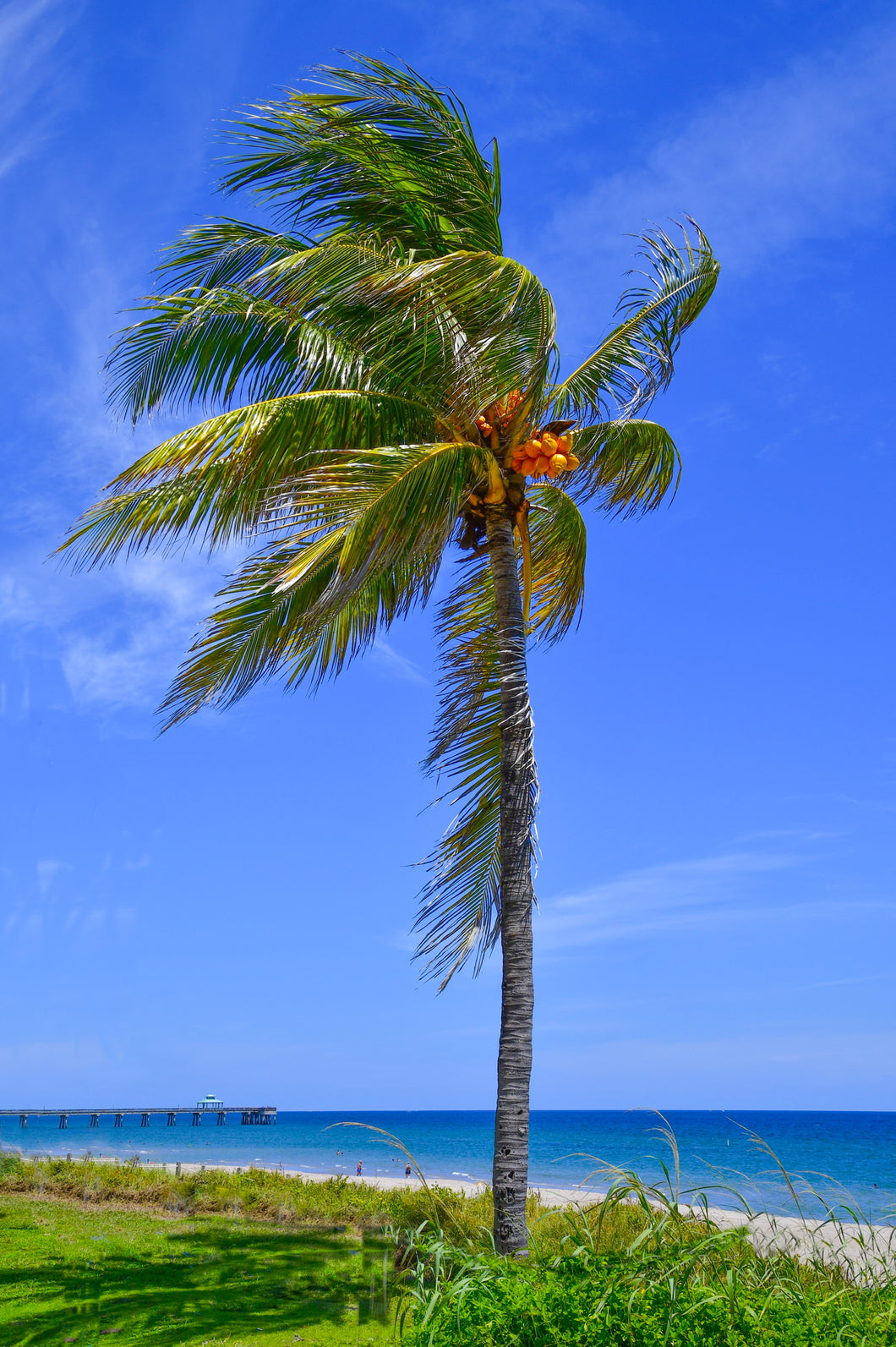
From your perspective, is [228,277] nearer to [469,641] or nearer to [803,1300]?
[469,641]

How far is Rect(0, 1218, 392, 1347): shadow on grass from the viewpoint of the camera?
6.19 metres

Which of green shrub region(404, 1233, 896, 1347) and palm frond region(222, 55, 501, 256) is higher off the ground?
palm frond region(222, 55, 501, 256)

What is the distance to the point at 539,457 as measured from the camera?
8078 millimetres

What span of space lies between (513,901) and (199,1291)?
12.3 feet

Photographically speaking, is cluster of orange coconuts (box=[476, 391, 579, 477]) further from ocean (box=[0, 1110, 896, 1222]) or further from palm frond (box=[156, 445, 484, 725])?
ocean (box=[0, 1110, 896, 1222])

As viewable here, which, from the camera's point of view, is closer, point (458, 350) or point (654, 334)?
point (458, 350)

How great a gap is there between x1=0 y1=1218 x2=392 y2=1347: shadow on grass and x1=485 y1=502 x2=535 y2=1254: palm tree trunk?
915 mm

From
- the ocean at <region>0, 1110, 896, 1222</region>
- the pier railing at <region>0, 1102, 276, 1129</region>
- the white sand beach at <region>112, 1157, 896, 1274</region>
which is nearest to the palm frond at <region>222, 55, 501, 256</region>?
the white sand beach at <region>112, 1157, 896, 1274</region>

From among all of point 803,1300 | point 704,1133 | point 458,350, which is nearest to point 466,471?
point 458,350

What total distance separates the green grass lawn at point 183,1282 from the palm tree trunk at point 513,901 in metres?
0.90

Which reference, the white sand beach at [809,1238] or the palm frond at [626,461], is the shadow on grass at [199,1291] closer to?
the white sand beach at [809,1238]

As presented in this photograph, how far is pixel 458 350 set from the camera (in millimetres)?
7387

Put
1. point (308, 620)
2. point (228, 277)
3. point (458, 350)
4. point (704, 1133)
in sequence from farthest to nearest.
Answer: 1. point (704, 1133)
2. point (228, 277)
3. point (458, 350)
4. point (308, 620)

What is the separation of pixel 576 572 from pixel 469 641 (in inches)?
51.6
